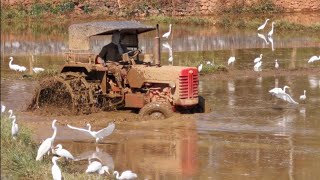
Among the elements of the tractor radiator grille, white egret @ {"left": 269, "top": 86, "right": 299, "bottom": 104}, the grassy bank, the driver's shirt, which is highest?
the driver's shirt

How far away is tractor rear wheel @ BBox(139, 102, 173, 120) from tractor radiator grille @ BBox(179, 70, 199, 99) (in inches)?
12.9

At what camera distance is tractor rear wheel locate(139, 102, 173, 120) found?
46.0 feet

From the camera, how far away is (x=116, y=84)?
1438 cm

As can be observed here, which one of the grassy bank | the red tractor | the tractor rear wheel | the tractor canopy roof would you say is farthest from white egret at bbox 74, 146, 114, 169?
the tractor canopy roof

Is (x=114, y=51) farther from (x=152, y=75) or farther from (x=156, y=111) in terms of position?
(x=156, y=111)

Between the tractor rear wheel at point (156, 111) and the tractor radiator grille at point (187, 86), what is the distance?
33cm

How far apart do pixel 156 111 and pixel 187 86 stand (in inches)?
26.4

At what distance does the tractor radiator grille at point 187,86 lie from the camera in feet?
46.1

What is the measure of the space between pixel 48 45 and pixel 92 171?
61.7 ft

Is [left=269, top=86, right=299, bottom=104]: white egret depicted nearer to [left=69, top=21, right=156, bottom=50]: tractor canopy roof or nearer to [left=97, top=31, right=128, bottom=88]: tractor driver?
[left=69, top=21, right=156, bottom=50]: tractor canopy roof

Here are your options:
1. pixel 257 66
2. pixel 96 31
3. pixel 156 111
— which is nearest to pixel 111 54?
pixel 96 31

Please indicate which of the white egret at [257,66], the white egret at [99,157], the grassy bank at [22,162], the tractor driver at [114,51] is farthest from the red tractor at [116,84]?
the white egret at [257,66]

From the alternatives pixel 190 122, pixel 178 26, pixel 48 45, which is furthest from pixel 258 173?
pixel 178 26

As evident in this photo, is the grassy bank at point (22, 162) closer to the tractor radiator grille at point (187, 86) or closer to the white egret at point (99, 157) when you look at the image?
the white egret at point (99, 157)
